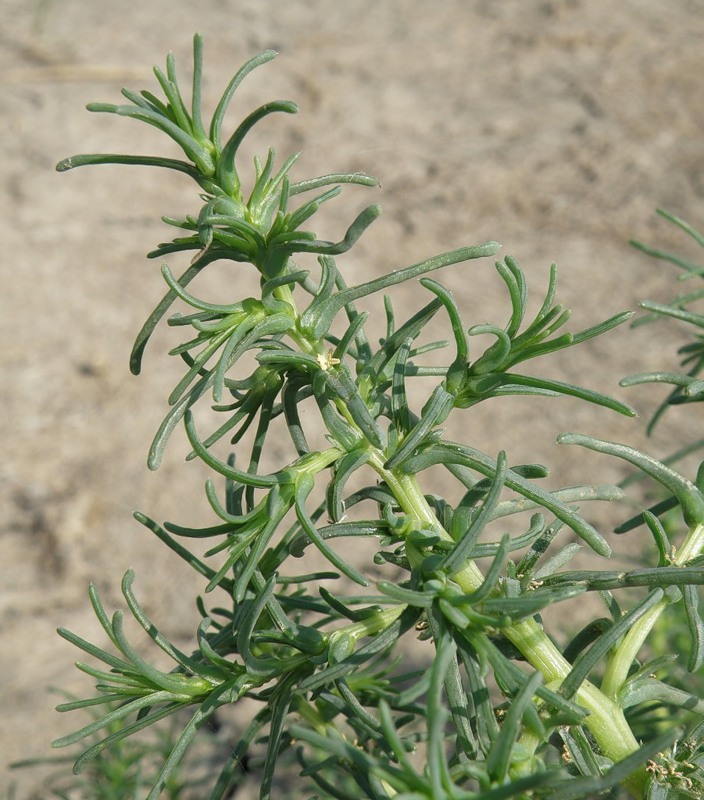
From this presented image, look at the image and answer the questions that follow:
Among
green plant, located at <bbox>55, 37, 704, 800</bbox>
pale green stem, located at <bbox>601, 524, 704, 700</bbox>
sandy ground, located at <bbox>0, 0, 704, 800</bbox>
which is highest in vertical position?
sandy ground, located at <bbox>0, 0, 704, 800</bbox>

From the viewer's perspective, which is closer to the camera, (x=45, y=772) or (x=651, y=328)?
(x=45, y=772)

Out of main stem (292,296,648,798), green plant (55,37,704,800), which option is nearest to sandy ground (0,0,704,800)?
green plant (55,37,704,800)

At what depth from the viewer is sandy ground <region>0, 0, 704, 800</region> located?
2639 millimetres

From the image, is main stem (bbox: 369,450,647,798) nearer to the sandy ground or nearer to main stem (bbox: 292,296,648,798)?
main stem (bbox: 292,296,648,798)

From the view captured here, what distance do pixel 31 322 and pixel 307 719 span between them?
2.65m

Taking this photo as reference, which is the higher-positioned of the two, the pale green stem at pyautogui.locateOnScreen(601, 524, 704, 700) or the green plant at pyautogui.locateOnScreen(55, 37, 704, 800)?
the green plant at pyautogui.locateOnScreen(55, 37, 704, 800)

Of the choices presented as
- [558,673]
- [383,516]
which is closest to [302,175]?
[383,516]

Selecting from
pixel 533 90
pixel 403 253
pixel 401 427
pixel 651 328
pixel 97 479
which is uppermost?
pixel 533 90

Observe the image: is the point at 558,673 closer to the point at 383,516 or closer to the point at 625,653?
the point at 625,653

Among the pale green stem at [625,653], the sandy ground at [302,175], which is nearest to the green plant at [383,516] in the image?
the pale green stem at [625,653]

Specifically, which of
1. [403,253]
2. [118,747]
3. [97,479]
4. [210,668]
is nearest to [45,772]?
[118,747]

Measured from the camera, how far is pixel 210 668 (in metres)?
0.84

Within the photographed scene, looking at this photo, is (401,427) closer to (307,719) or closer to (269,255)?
(269,255)

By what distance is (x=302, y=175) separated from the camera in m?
3.76
